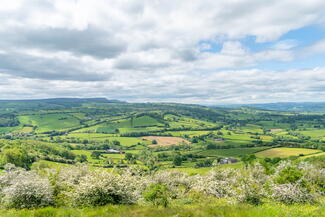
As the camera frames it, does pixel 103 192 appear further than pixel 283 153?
No

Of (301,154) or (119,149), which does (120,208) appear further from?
(119,149)

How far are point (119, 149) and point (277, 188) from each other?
556 ft

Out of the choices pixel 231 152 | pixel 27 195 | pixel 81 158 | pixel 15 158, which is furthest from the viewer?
pixel 231 152

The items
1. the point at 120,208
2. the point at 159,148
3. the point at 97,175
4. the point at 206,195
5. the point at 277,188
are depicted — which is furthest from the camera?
the point at 159,148

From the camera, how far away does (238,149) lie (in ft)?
545

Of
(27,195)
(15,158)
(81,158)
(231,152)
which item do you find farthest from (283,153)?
(15,158)

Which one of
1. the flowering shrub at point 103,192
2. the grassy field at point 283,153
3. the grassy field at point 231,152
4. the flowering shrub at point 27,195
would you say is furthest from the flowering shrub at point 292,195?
the grassy field at point 231,152

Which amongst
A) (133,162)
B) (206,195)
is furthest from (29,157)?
(206,195)

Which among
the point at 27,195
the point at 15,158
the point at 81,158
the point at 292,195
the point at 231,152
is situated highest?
the point at 27,195

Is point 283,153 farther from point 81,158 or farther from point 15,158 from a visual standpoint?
point 15,158

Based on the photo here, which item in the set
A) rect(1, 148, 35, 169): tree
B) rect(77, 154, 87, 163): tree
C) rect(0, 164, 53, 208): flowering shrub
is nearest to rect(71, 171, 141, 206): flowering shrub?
rect(0, 164, 53, 208): flowering shrub

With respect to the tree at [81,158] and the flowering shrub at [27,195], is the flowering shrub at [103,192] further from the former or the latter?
the tree at [81,158]

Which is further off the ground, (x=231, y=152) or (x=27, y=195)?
(x=27, y=195)

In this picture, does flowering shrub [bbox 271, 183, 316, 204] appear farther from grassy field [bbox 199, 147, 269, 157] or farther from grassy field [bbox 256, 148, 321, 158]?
grassy field [bbox 199, 147, 269, 157]
